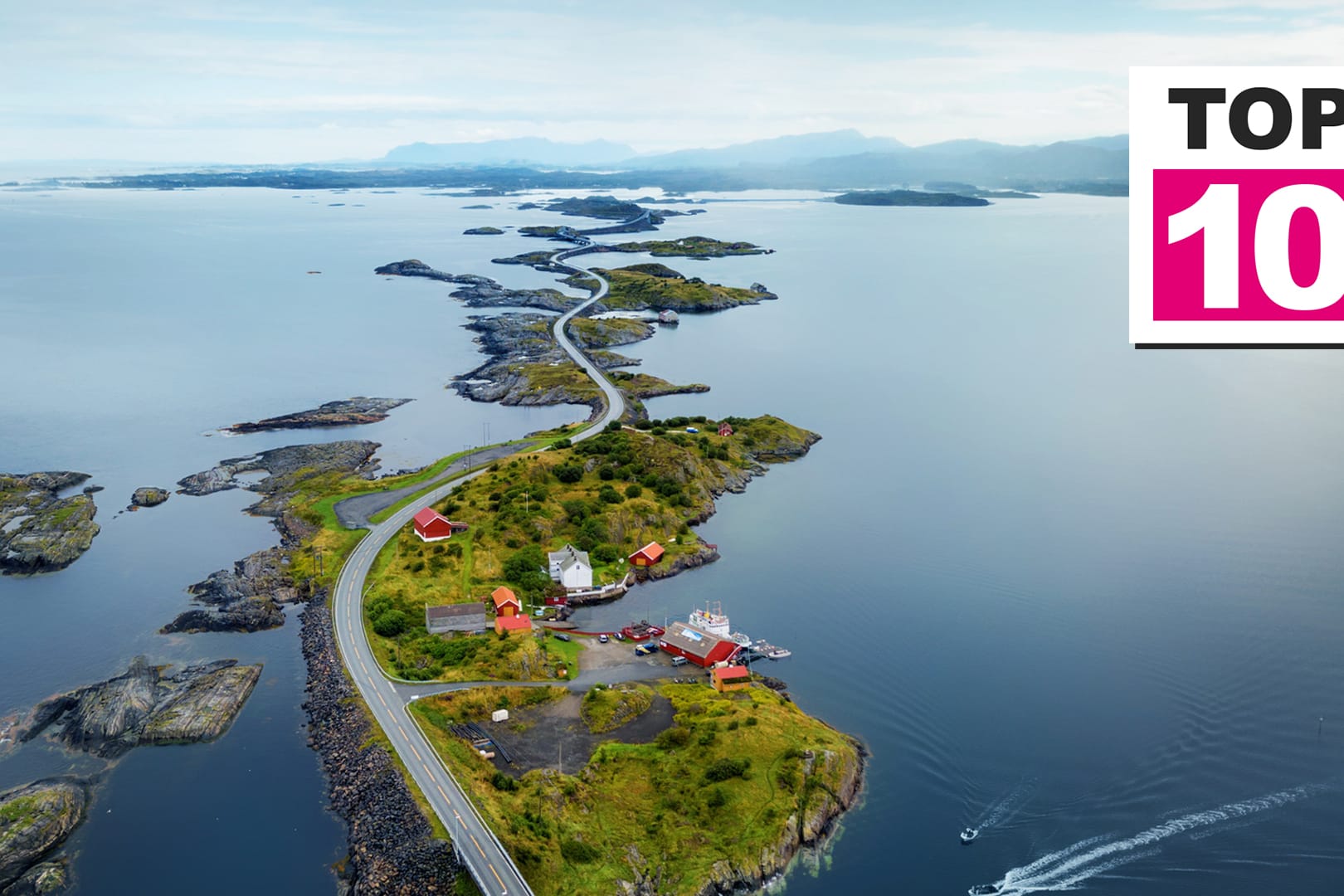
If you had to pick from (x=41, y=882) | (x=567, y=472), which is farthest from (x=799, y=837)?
(x=567, y=472)

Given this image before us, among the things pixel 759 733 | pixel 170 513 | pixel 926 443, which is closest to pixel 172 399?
pixel 170 513

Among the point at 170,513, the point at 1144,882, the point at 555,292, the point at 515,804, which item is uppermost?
the point at 555,292

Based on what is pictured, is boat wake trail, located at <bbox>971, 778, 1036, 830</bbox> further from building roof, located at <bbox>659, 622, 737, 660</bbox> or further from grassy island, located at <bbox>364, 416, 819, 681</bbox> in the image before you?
grassy island, located at <bbox>364, 416, 819, 681</bbox>

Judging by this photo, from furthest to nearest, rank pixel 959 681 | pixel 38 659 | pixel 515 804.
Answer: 1. pixel 38 659
2. pixel 959 681
3. pixel 515 804

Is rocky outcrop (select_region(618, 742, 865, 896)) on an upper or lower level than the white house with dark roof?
lower

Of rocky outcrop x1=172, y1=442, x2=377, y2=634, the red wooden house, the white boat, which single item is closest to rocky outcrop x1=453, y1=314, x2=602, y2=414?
Result: rocky outcrop x1=172, y1=442, x2=377, y2=634

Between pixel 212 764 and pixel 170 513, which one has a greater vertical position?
pixel 170 513

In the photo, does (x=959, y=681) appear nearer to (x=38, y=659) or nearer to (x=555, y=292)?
(x=38, y=659)

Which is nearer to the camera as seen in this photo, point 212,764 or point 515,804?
point 515,804
